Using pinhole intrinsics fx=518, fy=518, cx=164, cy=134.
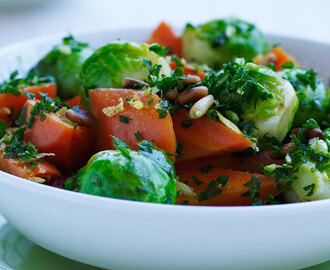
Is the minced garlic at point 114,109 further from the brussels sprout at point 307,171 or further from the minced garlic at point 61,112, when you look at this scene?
the brussels sprout at point 307,171

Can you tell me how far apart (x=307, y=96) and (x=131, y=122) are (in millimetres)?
1186

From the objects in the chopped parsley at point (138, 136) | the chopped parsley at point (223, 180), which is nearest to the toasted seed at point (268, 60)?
the chopped parsley at point (223, 180)

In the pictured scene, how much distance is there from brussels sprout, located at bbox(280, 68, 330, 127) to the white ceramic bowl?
3.30 ft

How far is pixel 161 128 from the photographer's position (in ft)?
8.17

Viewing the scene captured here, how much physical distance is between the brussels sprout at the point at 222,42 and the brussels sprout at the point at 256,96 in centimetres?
117

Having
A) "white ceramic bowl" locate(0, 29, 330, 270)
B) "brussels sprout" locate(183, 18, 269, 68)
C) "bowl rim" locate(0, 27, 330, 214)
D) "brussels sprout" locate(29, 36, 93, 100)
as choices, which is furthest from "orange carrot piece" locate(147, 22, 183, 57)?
"bowl rim" locate(0, 27, 330, 214)

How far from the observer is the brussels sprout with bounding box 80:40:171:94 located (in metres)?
2.94

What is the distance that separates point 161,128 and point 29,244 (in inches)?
37.3

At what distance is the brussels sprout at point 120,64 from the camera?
9.65 ft

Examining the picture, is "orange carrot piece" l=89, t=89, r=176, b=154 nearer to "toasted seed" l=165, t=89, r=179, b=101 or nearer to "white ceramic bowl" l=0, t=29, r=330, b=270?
"toasted seed" l=165, t=89, r=179, b=101

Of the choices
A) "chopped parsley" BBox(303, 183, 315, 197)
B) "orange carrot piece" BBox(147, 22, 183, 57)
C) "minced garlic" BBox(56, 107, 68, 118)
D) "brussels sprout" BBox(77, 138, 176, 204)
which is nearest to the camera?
"brussels sprout" BBox(77, 138, 176, 204)

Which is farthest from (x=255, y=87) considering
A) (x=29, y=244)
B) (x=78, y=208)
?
(x=29, y=244)

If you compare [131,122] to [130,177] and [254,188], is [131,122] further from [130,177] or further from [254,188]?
[254,188]

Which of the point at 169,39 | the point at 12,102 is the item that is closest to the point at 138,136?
the point at 12,102
